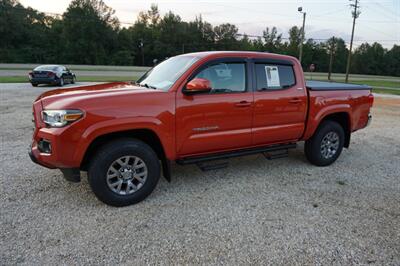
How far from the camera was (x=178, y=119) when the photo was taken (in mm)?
3639

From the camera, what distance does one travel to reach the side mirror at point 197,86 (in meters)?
3.59

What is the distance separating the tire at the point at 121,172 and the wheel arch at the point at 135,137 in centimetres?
10

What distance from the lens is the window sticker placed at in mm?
4422

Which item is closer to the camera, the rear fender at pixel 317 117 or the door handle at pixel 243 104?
the door handle at pixel 243 104

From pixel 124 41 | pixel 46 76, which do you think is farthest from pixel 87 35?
pixel 46 76

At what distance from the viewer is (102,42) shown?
5409cm

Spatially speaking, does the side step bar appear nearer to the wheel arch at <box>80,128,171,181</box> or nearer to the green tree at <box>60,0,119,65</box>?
the wheel arch at <box>80,128,171,181</box>

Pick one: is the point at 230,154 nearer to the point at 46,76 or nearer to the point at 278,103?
the point at 278,103

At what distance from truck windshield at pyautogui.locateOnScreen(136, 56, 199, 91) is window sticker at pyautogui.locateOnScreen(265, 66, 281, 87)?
1.18 m

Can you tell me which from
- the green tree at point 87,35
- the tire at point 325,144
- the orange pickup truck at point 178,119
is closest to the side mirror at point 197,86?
the orange pickup truck at point 178,119

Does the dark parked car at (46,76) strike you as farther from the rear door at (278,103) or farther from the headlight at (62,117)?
the rear door at (278,103)

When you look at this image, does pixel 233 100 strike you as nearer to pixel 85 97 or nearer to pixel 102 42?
pixel 85 97

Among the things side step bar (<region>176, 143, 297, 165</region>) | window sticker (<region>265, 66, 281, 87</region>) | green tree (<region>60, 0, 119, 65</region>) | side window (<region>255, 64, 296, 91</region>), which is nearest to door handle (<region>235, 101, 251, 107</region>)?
side window (<region>255, 64, 296, 91</region>)

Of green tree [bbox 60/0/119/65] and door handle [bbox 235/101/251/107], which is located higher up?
green tree [bbox 60/0/119/65]
